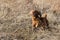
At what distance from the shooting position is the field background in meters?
2.59

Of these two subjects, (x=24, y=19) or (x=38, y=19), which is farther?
(x=24, y=19)

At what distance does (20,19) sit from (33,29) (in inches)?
11.7

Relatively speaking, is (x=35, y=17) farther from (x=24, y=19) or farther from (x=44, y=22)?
(x=24, y=19)

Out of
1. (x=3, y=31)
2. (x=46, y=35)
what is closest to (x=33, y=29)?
(x=46, y=35)

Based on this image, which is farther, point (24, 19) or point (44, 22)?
point (24, 19)

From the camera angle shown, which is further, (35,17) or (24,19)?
(24,19)

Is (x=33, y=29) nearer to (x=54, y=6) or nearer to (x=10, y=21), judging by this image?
(x=10, y=21)

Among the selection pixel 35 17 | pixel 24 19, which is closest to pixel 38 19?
pixel 35 17

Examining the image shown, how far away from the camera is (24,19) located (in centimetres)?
291

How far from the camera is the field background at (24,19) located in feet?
8.50

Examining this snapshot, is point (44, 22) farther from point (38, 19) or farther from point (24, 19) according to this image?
point (24, 19)

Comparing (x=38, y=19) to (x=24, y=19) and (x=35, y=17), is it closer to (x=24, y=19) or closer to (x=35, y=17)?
(x=35, y=17)

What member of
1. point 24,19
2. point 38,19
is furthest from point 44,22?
point 24,19

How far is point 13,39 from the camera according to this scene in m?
2.53
